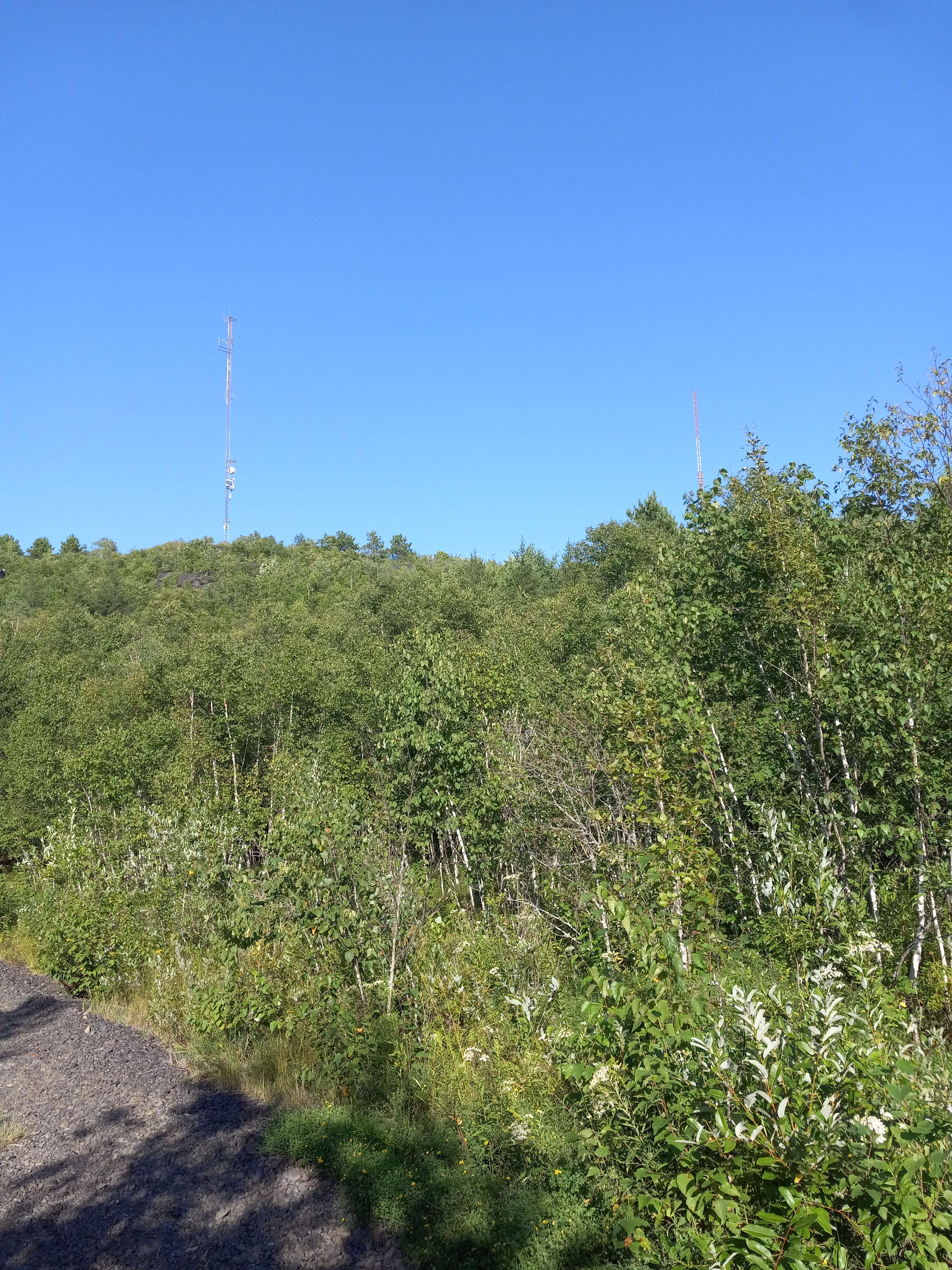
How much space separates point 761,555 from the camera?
10656 millimetres

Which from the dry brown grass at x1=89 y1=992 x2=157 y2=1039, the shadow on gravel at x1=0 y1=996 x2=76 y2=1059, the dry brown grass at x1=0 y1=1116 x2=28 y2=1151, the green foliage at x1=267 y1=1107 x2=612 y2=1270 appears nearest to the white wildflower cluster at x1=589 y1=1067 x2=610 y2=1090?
the green foliage at x1=267 y1=1107 x2=612 y2=1270

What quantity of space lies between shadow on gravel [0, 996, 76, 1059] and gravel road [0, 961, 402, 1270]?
867 millimetres

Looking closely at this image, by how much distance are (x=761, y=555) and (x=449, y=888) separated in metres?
11.3

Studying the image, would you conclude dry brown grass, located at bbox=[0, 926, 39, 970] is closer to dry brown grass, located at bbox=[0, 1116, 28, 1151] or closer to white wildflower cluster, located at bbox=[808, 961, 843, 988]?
dry brown grass, located at bbox=[0, 1116, 28, 1151]

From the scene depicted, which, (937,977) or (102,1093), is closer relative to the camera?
(937,977)

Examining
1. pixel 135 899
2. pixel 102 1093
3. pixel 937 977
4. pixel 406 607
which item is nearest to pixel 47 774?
pixel 135 899

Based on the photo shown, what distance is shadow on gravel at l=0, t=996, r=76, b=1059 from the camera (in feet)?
36.9

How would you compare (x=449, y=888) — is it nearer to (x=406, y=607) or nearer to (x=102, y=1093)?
(x=102, y=1093)

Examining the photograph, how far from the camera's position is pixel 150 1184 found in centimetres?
721

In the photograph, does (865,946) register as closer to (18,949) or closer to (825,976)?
(825,976)

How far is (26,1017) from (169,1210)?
25.5ft

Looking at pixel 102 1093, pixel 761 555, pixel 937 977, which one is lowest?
pixel 102 1093

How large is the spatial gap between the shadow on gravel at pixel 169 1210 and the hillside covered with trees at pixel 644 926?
49cm

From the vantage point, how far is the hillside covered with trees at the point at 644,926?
366cm
